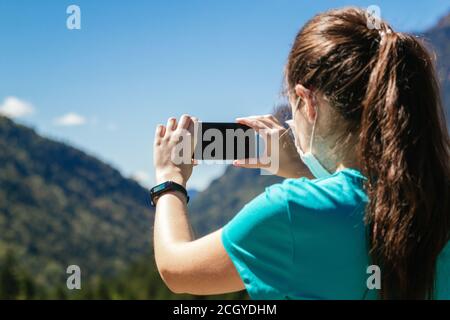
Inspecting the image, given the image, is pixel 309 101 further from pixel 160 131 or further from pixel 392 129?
pixel 160 131

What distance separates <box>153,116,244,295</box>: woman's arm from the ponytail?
1.12ft

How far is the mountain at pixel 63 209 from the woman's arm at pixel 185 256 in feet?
160

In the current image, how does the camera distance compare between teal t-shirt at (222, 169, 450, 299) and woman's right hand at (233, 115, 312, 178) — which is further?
woman's right hand at (233, 115, 312, 178)

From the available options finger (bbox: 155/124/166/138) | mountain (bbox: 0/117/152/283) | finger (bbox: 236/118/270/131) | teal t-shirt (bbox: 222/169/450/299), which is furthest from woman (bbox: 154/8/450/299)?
mountain (bbox: 0/117/152/283)

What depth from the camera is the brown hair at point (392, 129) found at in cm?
147

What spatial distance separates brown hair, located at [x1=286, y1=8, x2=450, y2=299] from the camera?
147 centimetres

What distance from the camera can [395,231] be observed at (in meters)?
1.46

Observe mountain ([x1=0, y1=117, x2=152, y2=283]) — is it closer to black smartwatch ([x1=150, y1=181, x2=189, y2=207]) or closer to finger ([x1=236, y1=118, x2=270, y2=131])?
finger ([x1=236, y1=118, x2=270, y2=131])

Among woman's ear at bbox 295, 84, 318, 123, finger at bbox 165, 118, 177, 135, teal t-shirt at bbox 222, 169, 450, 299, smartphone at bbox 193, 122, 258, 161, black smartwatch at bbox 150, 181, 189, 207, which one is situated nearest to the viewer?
teal t-shirt at bbox 222, 169, 450, 299

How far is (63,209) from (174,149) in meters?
68.8

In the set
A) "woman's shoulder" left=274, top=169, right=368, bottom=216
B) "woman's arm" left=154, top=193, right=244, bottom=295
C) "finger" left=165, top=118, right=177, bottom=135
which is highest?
"finger" left=165, top=118, right=177, bottom=135

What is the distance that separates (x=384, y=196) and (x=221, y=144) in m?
0.65

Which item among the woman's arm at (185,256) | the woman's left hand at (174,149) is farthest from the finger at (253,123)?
the woman's arm at (185,256)

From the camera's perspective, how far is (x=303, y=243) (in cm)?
146
